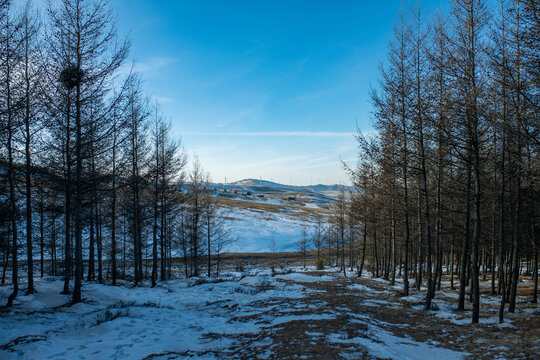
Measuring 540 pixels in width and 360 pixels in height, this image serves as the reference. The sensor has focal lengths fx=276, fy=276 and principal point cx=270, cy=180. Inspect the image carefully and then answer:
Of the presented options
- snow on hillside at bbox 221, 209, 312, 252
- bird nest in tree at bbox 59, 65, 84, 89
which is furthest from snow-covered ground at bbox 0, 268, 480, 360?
snow on hillside at bbox 221, 209, 312, 252

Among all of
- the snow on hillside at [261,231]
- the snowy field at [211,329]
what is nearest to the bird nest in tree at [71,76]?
the snowy field at [211,329]

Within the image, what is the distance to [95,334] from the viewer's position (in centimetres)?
673

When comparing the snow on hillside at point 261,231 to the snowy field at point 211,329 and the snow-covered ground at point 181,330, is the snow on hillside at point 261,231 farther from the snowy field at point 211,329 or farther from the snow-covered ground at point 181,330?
the snow-covered ground at point 181,330

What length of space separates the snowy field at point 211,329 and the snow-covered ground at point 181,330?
0.02 m

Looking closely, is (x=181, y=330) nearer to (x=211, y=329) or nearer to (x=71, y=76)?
(x=211, y=329)

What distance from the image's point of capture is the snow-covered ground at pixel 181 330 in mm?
5691

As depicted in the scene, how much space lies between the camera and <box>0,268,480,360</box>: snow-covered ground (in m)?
5.69

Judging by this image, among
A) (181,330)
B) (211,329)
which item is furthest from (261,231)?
(181,330)

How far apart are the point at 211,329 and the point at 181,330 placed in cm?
80

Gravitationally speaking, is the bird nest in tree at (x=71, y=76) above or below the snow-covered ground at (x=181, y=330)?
above

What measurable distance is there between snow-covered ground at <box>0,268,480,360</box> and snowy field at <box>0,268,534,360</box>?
21 mm

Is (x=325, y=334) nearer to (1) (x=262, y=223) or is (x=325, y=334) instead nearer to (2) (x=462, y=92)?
(2) (x=462, y=92)

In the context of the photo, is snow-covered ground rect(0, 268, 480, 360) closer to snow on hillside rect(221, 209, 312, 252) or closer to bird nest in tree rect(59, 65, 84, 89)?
bird nest in tree rect(59, 65, 84, 89)

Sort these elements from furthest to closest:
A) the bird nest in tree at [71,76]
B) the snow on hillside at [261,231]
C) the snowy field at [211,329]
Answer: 1. the snow on hillside at [261,231]
2. the bird nest in tree at [71,76]
3. the snowy field at [211,329]
